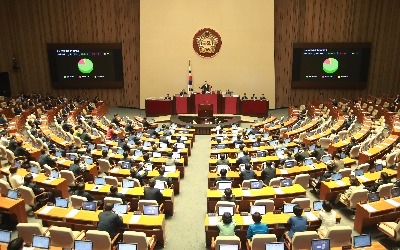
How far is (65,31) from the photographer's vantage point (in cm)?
2552

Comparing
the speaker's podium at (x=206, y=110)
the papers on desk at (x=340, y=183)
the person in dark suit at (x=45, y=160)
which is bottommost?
the papers on desk at (x=340, y=183)

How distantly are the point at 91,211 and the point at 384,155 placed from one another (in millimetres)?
10419

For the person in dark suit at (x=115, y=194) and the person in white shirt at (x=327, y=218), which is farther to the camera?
the person in dark suit at (x=115, y=194)

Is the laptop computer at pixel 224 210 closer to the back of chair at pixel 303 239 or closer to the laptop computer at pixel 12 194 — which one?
the back of chair at pixel 303 239

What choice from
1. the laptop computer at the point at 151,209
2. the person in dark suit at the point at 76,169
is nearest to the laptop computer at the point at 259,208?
the laptop computer at the point at 151,209

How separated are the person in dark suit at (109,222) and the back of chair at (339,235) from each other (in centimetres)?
421

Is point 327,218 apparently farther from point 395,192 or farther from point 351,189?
point 395,192

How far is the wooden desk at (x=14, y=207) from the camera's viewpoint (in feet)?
29.1

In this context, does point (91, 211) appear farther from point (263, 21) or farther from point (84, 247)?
point (263, 21)

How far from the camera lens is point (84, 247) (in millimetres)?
6820

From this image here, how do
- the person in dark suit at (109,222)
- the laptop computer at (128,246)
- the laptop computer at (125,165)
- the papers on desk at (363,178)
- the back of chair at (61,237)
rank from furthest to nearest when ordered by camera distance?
1. the laptop computer at (125,165)
2. the papers on desk at (363,178)
3. the person in dark suit at (109,222)
4. the back of chair at (61,237)
5. the laptop computer at (128,246)

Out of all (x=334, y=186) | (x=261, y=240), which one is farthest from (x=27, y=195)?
(x=334, y=186)

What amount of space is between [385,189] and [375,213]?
0.86 meters

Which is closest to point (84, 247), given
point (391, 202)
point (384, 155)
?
point (391, 202)
